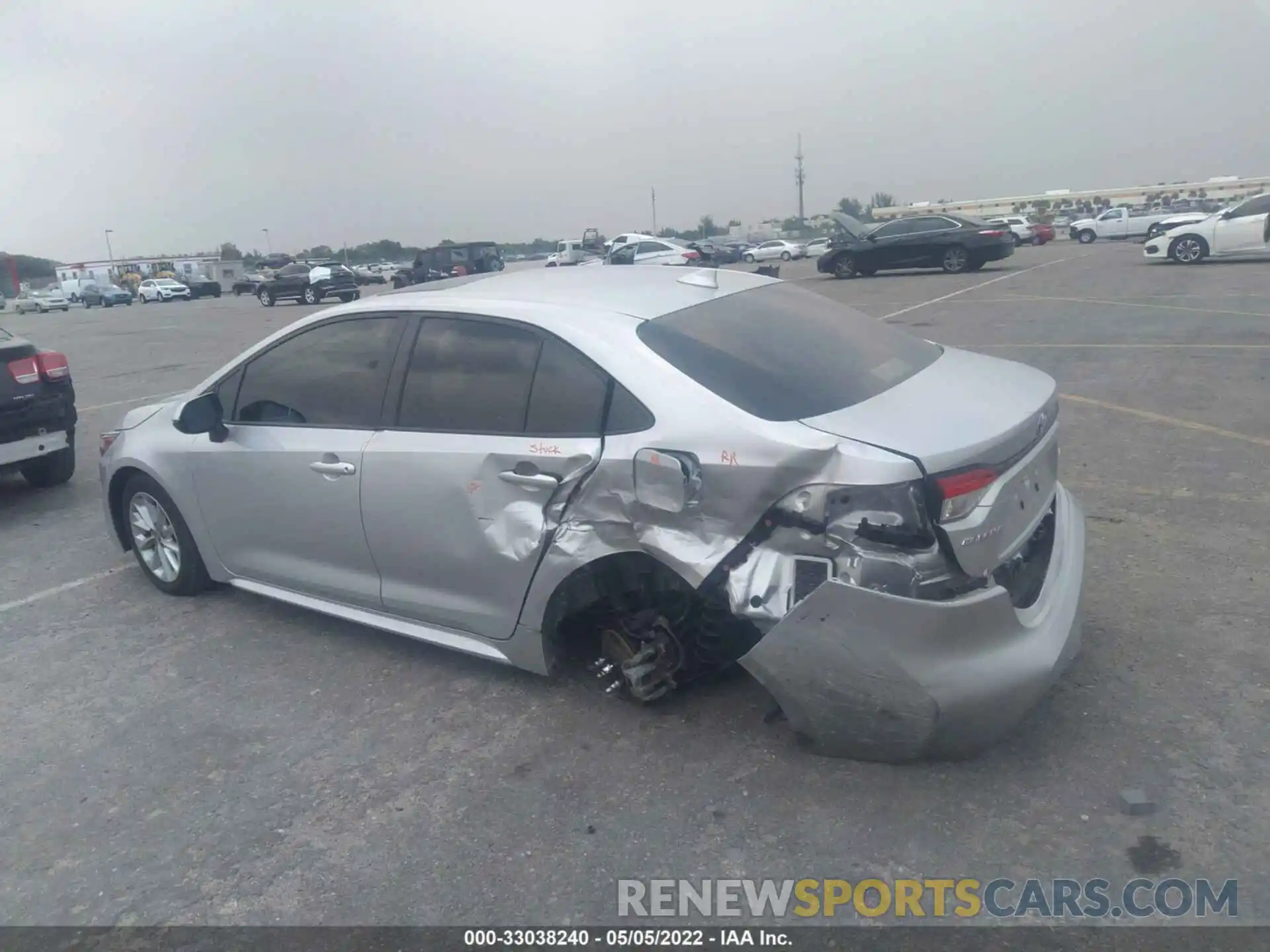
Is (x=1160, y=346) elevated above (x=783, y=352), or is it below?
below

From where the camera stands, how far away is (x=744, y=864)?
2.87 m

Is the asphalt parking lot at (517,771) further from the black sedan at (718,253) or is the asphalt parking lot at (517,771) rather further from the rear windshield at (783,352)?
the black sedan at (718,253)

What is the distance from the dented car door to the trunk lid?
0.94 m

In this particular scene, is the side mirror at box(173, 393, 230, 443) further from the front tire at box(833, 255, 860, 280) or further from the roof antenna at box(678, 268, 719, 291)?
the front tire at box(833, 255, 860, 280)

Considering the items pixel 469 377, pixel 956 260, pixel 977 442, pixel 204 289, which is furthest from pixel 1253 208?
pixel 204 289

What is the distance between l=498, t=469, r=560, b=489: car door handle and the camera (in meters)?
3.57

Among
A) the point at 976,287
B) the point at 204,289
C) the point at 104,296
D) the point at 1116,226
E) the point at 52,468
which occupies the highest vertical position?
the point at 52,468

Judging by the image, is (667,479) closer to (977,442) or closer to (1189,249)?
(977,442)

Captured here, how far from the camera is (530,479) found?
361 centimetres

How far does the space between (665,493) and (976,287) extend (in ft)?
64.3

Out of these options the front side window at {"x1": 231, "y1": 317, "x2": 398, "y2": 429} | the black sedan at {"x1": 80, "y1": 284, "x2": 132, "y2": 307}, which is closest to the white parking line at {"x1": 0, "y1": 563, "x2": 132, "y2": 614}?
the front side window at {"x1": 231, "y1": 317, "x2": 398, "y2": 429}

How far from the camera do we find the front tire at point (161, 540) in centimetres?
499

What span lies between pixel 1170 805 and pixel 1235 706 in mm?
723

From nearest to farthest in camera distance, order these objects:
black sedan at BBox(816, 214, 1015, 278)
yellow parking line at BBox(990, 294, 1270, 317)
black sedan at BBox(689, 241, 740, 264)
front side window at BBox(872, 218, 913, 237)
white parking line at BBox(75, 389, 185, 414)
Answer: white parking line at BBox(75, 389, 185, 414) → yellow parking line at BBox(990, 294, 1270, 317) → black sedan at BBox(816, 214, 1015, 278) → front side window at BBox(872, 218, 913, 237) → black sedan at BBox(689, 241, 740, 264)
